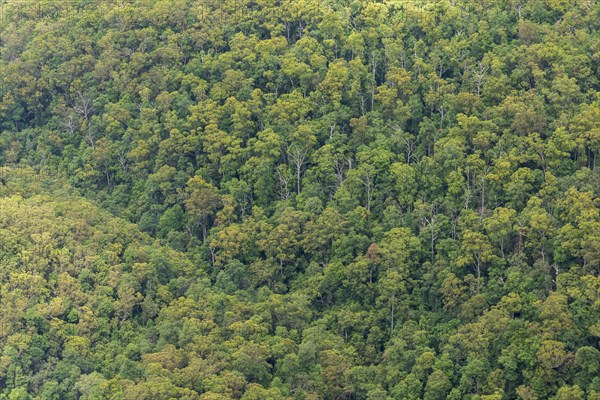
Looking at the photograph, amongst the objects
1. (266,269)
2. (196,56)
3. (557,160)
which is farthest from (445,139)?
(196,56)

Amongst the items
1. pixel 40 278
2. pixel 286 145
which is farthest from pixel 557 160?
pixel 40 278

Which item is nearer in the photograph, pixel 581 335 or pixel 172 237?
pixel 581 335

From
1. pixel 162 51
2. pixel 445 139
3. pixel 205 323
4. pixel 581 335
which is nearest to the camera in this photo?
pixel 581 335

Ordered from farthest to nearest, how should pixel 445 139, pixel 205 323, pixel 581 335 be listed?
pixel 445 139, pixel 205 323, pixel 581 335

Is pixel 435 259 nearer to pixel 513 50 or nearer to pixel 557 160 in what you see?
pixel 557 160

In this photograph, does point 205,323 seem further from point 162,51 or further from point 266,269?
point 162,51

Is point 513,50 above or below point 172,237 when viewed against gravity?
above
